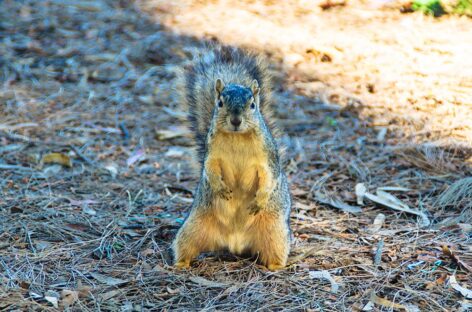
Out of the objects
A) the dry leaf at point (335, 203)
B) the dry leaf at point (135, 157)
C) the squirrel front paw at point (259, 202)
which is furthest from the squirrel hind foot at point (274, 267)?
the dry leaf at point (135, 157)

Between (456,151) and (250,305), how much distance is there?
97.8 inches

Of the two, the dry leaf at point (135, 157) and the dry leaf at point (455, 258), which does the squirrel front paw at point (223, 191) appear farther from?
the dry leaf at point (135, 157)

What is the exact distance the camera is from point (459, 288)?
3.07m

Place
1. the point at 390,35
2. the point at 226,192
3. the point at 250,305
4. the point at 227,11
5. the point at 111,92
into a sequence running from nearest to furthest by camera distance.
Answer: the point at 250,305 → the point at 226,192 → the point at 111,92 → the point at 390,35 → the point at 227,11

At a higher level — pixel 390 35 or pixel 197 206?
pixel 390 35

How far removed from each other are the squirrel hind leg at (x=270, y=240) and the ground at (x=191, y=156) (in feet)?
0.30

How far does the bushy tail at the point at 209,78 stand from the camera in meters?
3.75

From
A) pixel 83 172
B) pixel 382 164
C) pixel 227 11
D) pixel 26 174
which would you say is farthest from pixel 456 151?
pixel 227 11

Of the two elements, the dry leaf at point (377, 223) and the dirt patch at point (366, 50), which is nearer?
the dry leaf at point (377, 223)

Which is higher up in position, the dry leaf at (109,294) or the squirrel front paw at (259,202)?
the squirrel front paw at (259,202)

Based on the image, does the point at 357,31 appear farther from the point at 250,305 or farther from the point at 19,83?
the point at 250,305

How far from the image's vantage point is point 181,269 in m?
3.32

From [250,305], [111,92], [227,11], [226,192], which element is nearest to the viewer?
[250,305]

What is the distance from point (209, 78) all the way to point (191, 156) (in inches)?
20.4
